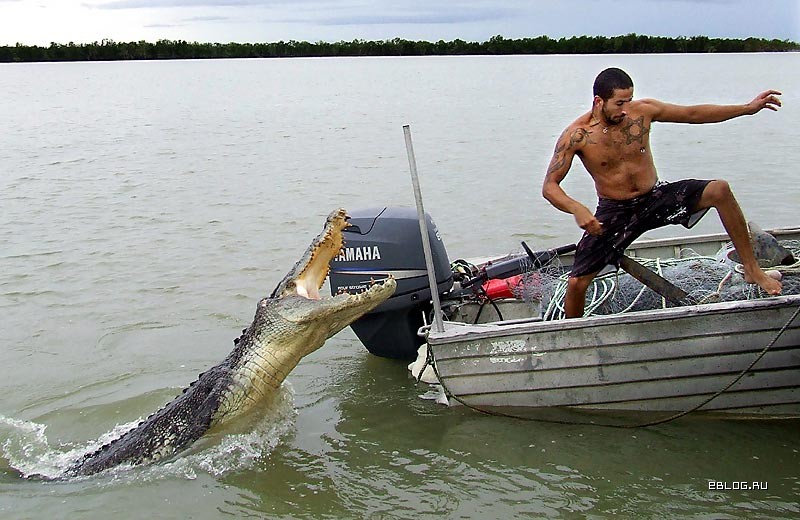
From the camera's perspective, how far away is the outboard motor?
236 inches

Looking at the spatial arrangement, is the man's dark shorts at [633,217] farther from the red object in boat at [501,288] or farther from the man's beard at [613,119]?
the red object in boat at [501,288]

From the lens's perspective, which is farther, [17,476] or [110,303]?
[110,303]

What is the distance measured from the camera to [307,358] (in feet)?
23.9

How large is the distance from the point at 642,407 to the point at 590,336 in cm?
60

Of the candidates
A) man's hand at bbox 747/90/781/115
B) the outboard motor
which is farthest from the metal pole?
man's hand at bbox 747/90/781/115

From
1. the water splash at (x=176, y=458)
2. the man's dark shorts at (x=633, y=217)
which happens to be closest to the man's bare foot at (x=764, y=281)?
the man's dark shorts at (x=633, y=217)

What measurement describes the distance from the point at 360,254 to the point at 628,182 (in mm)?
1917

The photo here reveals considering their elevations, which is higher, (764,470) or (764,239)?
(764,239)

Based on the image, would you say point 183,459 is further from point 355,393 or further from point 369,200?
point 369,200

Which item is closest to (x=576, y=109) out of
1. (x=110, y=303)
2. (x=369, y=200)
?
(x=369, y=200)

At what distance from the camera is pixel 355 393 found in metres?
6.41

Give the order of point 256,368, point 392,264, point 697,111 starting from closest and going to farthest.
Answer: point 697,111 → point 256,368 → point 392,264

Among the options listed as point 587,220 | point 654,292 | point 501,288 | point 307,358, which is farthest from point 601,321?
point 307,358

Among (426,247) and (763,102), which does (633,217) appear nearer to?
(763,102)
